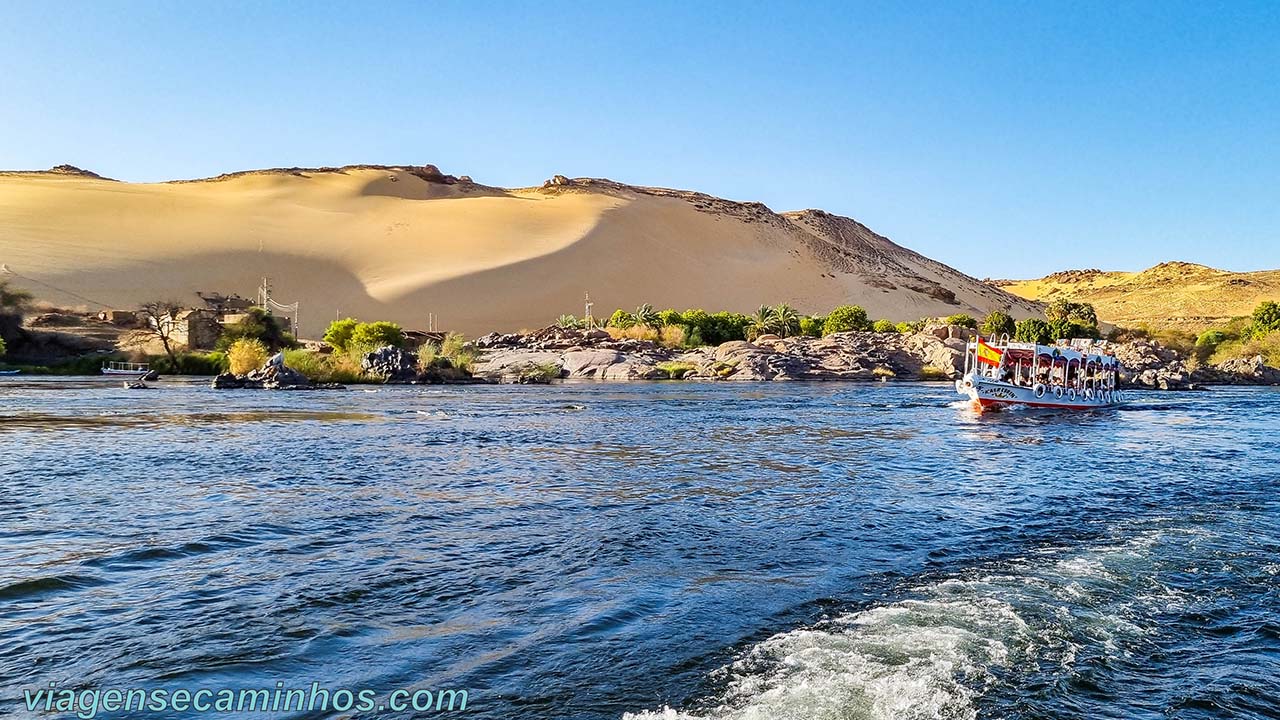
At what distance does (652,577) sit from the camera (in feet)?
30.6

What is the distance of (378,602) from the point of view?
8227 mm

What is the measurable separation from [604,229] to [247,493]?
122 metres

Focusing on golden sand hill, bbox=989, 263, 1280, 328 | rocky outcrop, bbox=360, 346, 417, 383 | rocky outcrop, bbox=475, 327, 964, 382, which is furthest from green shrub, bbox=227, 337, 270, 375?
golden sand hill, bbox=989, 263, 1280, 328

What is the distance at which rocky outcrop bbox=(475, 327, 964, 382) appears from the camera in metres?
63.4

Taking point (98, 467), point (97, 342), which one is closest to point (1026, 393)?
point (98, 467)

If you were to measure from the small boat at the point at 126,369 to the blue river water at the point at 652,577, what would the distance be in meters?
38.7

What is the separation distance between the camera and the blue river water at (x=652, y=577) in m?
Result: 6.34

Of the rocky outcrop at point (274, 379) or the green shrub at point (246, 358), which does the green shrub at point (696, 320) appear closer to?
the green shrub at point (246, 358)

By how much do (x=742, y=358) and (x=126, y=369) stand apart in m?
41.8

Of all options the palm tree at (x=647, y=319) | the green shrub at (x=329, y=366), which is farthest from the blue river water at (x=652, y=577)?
the palm tree at (x=647, y=319)

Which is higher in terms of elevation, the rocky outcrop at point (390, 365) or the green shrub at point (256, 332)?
the green shrub at point (256, 332)

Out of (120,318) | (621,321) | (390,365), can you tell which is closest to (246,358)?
(390,365)

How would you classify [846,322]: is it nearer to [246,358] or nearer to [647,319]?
[647,319]

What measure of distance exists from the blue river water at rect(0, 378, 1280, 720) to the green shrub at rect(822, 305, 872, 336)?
6015 centimetres
